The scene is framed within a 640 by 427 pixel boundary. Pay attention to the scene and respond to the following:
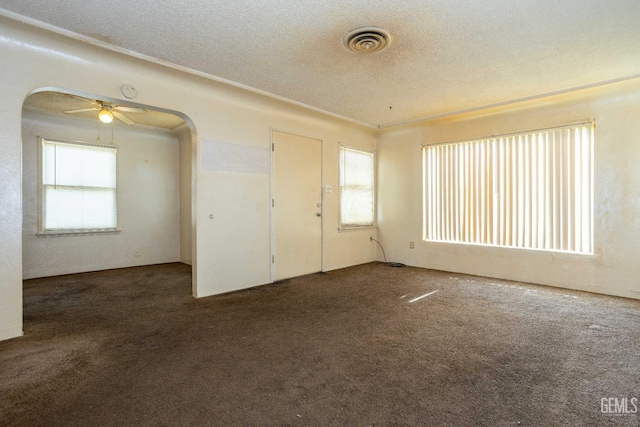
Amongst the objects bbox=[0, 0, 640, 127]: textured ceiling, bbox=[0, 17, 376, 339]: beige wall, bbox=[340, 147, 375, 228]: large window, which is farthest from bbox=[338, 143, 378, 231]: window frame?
bbox=[0, 0, 640, 127]: textured ceiling

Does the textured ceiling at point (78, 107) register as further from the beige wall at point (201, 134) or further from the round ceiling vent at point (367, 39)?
the round ceiling vent at point (367, 39)

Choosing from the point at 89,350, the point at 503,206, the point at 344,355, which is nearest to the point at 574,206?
the point at 503,206

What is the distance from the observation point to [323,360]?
2.22 m

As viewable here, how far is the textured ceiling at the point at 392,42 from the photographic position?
2254 millimetres

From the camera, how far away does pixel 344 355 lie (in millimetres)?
2297

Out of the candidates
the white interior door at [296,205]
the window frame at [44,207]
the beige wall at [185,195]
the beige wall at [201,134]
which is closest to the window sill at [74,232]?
the window frame at [44,207]

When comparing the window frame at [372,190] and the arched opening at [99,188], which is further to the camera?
the window frame at [372,190]

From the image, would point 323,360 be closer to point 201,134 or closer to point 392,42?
point 392,42

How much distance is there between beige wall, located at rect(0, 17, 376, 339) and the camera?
257 cm

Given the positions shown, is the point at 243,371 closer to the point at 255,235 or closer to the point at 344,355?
the point at 344,355

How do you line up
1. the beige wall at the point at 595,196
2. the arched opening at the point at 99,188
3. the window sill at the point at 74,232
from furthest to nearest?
1. the window sill at the point at 74,232
2. the arched opening at the point at 99,188
3. the beige wall at the point at 595,196

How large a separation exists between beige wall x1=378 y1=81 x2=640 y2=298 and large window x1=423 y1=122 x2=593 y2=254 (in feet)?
0.38

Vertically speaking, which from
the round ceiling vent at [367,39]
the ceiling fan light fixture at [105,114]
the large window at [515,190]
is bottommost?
the large window at [515,190]

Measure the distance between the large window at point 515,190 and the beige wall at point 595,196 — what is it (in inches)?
4.6
